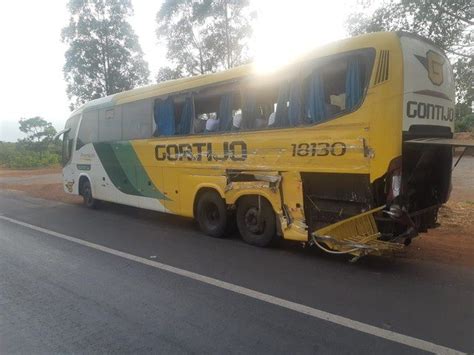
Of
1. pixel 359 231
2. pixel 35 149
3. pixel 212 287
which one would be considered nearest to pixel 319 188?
pixel 359 231

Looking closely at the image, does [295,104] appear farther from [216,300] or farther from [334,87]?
[216,300]

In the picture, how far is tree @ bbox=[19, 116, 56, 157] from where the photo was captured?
38.3 metres

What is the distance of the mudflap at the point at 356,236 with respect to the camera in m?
5.30

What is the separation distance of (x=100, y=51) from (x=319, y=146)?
17571 millimetres

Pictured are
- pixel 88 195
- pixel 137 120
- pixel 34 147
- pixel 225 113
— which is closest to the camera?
pixel 225 113

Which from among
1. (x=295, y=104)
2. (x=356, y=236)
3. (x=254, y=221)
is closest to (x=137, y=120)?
(x=254, y=221)

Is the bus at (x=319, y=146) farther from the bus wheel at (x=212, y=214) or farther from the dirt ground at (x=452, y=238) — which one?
the dirt ground at (x=452, y=238)

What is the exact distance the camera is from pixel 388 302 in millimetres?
4422

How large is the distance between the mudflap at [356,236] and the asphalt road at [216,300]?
1.05 feet

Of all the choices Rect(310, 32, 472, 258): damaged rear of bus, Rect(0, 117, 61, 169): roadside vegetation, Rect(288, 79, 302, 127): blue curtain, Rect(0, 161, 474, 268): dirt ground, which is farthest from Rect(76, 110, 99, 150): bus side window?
Rect(0, 117, 61, 169): roadside vegetation

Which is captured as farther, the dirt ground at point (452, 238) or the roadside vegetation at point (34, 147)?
the roadside vegetation at point (34, 147)

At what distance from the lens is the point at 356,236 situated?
218 inches

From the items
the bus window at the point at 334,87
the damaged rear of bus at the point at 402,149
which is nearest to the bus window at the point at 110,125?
the bus window at the point at 334,87

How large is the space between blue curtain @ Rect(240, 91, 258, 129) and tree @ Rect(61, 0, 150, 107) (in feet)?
50.5
